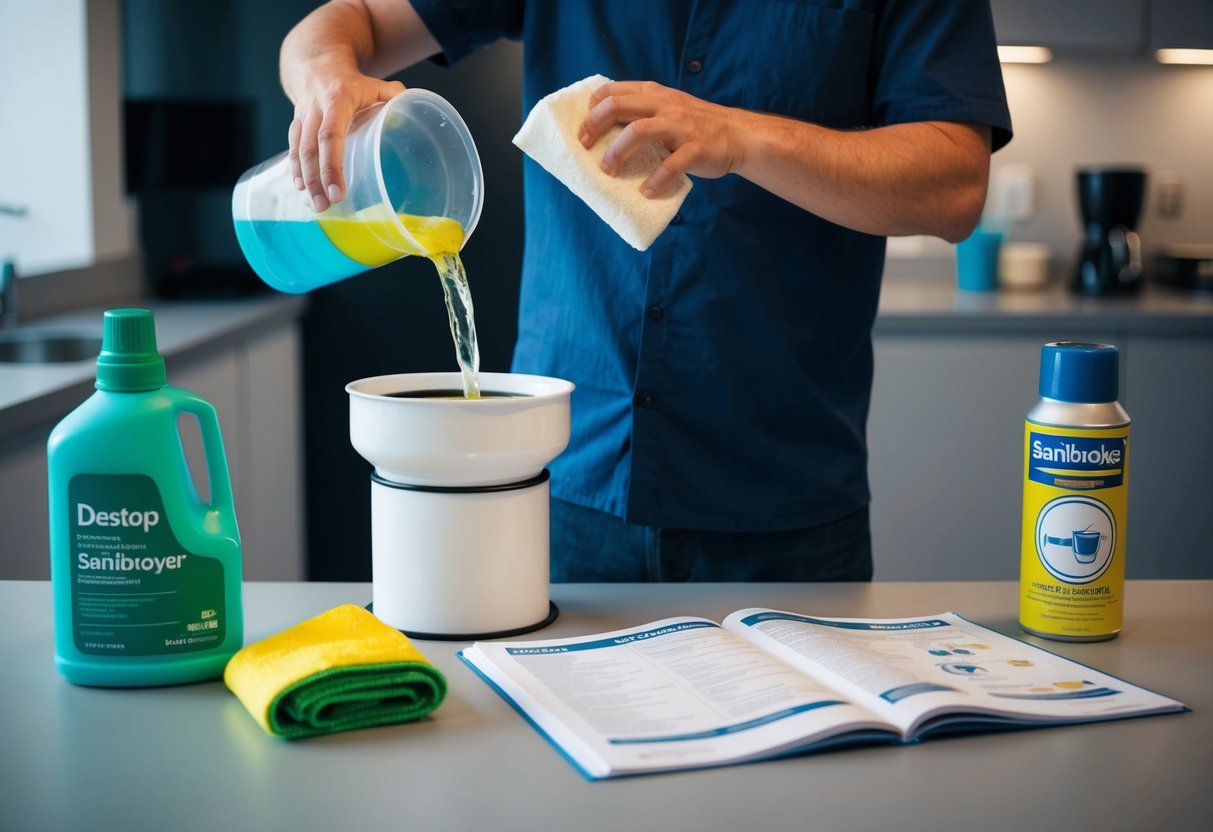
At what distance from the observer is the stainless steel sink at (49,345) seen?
7.84 ft

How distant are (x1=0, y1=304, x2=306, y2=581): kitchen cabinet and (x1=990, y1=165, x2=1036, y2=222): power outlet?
6.11 ft

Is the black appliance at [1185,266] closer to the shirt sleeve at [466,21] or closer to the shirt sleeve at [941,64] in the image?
the shirt sleeve at [941,64]

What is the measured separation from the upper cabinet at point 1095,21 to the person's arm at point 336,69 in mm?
1956

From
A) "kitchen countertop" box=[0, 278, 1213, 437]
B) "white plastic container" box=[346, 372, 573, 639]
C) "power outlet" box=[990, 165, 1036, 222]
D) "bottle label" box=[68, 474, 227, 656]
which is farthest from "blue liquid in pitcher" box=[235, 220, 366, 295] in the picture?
"power outlet" box=[990, 165, 1036, 222]

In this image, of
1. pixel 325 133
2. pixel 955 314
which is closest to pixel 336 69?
pixel 325 133

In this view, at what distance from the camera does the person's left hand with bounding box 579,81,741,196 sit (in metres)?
0.99

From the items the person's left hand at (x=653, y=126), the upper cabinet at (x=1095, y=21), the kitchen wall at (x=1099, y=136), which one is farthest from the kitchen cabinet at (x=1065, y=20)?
the person's left hand at (x=653, y=126)

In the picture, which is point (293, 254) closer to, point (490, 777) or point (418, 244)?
point (418, 244)

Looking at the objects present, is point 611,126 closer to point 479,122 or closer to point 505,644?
point 505,644

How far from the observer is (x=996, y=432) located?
2.86 meters

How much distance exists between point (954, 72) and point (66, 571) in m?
0.94

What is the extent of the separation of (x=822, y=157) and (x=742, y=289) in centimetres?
21

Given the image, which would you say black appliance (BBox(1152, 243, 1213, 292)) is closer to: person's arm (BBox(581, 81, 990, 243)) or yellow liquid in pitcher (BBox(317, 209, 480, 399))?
person's arm (BBox(581, 81, 990, 243))

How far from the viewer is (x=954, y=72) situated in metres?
1.28
